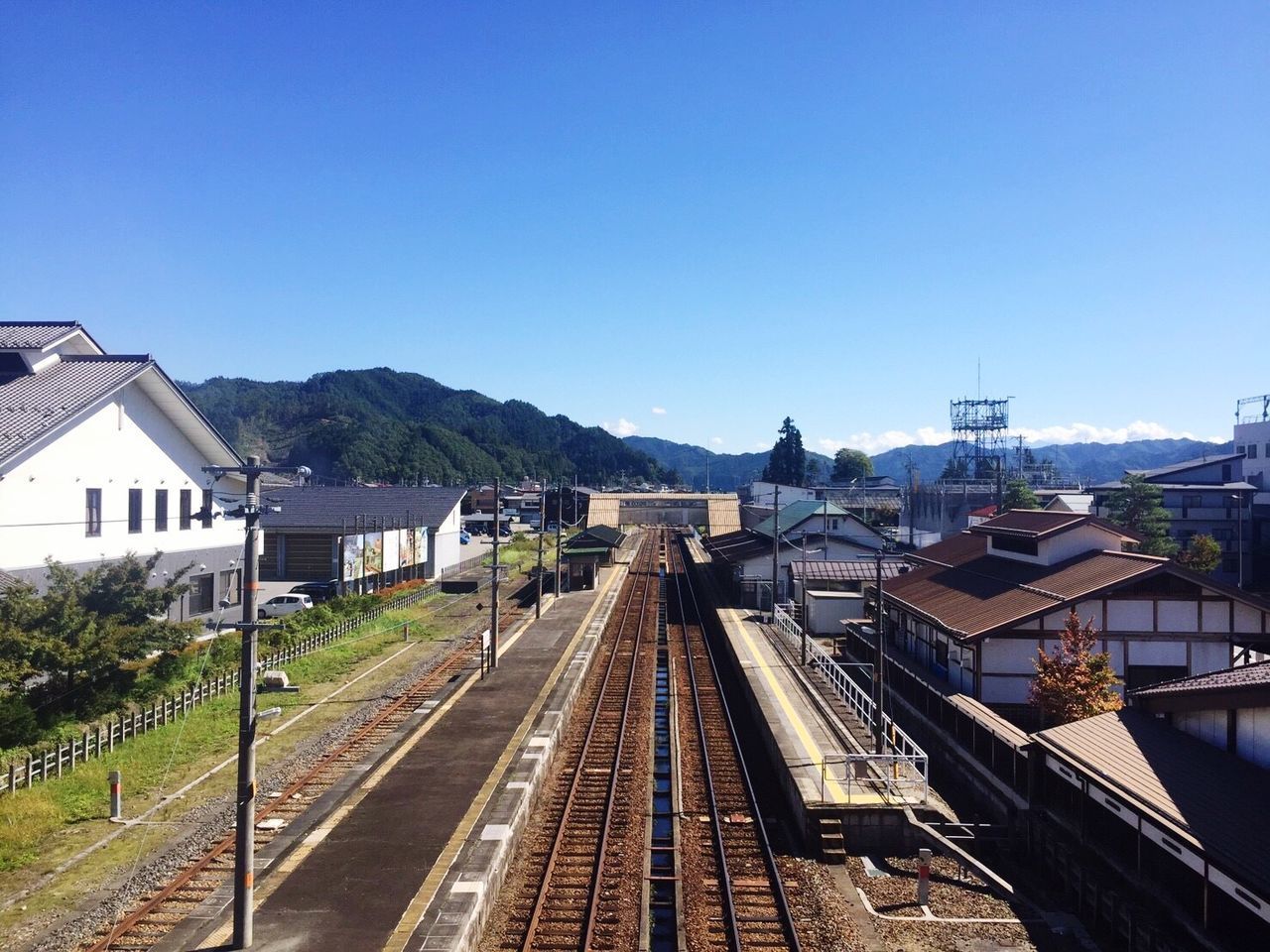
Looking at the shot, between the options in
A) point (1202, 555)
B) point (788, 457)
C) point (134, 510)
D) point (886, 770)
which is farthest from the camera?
point (788, 457)

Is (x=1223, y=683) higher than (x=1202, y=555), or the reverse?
(x=1223, y=683)

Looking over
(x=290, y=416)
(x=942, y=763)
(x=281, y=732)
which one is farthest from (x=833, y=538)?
(x=290, y=416)

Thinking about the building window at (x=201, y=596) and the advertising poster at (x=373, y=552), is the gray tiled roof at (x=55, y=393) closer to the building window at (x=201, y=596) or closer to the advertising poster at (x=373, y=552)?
the building window at (x=201, y=596)

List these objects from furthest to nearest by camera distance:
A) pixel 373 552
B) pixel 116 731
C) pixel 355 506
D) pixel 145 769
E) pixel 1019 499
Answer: pixel 1019 499 → pixel 355 506 → pixel 373 552 → pixel 116 731 → pixel 145 769

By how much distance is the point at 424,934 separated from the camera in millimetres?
8961

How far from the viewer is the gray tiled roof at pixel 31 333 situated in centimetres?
2288

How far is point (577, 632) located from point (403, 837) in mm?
18401

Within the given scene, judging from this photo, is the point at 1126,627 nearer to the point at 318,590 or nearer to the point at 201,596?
the point at 201,596

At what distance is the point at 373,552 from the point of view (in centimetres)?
3581

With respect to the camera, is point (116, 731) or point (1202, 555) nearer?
point (116, 731)

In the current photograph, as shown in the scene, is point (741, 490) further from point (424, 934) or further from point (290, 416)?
point (424, 934)

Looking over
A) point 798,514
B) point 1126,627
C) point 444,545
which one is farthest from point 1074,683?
point 444,545

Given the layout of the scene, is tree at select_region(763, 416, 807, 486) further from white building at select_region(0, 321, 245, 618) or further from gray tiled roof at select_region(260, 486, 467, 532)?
white building at select_region(0, 321, 245, 618)

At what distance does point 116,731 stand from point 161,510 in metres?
10.2
